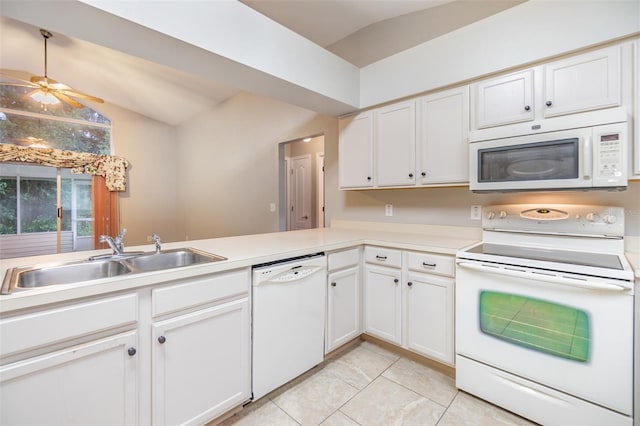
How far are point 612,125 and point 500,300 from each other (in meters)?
1.08

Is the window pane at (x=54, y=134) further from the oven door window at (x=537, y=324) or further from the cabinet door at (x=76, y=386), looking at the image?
the oven door window at (x=537, y=324)

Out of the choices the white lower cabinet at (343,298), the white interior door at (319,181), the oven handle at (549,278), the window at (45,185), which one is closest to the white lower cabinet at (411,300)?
the white lower cabinet at (343,298)

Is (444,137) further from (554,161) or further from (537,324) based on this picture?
(537,324)

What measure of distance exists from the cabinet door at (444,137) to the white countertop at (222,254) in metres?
0.51

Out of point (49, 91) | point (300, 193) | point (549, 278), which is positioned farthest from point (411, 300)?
point (49, 91)

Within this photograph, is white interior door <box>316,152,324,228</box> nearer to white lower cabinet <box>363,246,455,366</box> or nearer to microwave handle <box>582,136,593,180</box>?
white lower cabinet <box>363,246,455,366</box>

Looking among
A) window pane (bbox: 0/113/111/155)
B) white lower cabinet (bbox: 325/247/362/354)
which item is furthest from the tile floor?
window pane (bbox: 0/113/111/155)

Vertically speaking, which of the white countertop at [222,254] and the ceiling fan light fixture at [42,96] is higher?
the ceiling fan light fixture at [42,96]

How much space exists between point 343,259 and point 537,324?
120 centimetres

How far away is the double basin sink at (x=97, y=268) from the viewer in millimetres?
1188

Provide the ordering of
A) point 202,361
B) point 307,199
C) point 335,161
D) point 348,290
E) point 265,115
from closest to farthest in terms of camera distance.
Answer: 1. point 202,361
2. point 348,290
3. point 335,161
4. point 265,115
5. point 307,199

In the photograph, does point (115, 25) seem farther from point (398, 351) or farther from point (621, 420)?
point (621, 420)

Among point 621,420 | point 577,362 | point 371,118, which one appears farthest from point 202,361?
point 371,118

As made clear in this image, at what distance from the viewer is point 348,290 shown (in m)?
2.17
